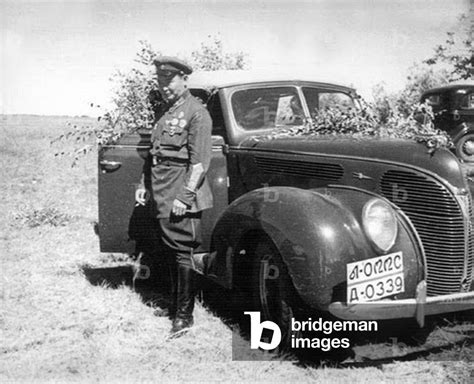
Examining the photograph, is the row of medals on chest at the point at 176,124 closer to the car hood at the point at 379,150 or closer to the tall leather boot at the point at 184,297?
the car hood at the point at 379,150

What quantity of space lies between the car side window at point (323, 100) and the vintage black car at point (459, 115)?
6.81 m

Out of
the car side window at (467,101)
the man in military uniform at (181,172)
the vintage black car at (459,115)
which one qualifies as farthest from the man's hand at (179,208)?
the car side window at (467,101)

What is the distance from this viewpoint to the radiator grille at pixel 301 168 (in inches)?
141

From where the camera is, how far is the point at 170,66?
3.75 meters

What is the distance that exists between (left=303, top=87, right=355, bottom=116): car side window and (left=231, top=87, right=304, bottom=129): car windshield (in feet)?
0.31

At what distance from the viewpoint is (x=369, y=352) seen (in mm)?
3463

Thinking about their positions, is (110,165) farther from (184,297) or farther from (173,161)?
(184,297)

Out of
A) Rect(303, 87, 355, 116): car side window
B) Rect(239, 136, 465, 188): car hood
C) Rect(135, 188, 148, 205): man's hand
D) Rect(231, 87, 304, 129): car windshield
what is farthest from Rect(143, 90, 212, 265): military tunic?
Rect(303, 87, 355, 116): car side window

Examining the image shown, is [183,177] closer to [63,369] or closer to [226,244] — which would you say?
[226,244]

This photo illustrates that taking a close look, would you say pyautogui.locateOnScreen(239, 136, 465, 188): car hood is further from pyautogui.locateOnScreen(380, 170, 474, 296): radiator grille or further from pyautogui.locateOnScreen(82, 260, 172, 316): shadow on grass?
pyautogui.locateOnScreen(82, 260, 172, 316): shadow on grass

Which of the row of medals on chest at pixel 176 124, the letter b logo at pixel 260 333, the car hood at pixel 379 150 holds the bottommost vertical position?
the letter b logo at pixel 260 333

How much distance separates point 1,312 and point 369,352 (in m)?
2.65

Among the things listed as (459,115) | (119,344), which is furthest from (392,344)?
(459,115)

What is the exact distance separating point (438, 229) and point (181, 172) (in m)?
1.61
